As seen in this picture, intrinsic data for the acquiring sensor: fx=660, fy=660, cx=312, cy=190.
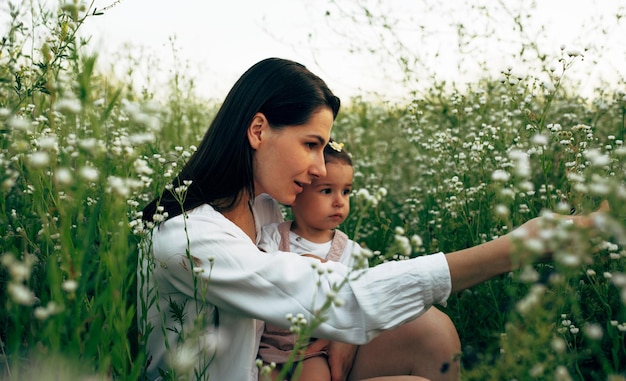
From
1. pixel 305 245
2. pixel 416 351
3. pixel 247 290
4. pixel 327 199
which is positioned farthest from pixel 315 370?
pixel 327 199

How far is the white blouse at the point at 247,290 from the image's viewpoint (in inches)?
74.0

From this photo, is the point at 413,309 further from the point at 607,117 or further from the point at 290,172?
the point at 607,117

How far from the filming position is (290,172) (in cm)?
248

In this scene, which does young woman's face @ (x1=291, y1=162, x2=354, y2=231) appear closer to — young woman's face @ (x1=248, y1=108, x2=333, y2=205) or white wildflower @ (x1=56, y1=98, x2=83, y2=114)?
young woman's face @ (x1=248, y1=108, x2=333, y2=205)

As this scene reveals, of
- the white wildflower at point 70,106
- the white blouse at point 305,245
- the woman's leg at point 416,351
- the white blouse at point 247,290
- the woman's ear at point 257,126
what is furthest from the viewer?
the white blouse at point 305,245

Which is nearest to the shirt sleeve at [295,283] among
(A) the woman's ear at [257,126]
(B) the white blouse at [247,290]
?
(B) the white blouse at [247,290]

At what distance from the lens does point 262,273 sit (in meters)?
1.97

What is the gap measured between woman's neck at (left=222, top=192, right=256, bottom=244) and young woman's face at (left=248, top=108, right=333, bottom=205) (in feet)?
0.33

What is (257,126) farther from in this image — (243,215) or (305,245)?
(305,245)

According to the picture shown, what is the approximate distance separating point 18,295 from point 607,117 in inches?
195

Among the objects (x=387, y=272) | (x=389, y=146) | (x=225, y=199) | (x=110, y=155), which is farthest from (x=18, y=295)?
(x=389, y=146)

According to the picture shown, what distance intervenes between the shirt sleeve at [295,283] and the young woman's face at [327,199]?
904mm

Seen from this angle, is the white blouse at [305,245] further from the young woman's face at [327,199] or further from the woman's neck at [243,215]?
the woman's neck at [243,215]

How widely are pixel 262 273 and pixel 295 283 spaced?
11 centimetres
